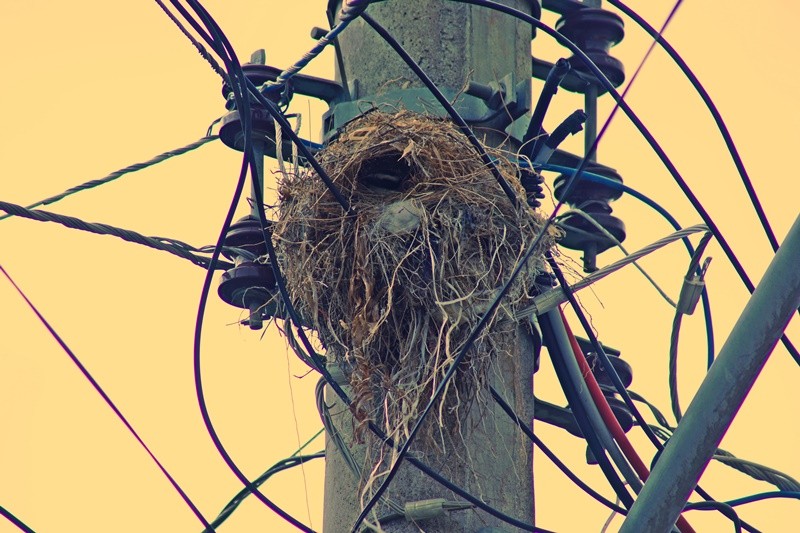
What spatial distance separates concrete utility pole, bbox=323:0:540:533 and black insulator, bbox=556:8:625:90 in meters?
0.42

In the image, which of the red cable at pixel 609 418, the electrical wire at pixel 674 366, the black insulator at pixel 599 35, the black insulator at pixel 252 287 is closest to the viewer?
the red cable at pixel 609 418

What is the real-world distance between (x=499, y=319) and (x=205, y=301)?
866 mm

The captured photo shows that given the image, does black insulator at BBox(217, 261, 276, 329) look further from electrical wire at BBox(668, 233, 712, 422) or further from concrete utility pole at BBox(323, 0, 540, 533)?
electrical wire at BBox(668, 233, 712, 422)

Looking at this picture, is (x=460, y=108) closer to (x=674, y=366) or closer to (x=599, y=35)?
(x=599, y=35)

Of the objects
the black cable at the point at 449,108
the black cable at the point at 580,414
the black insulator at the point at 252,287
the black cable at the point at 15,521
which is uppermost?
the black cable at the point at 449,108

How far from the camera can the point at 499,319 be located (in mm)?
4730

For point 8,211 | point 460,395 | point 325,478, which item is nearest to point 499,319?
point 460,395

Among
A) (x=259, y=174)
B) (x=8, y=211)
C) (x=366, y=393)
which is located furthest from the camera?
(x=259, y=174)

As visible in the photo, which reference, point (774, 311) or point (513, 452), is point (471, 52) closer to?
point (513, 452)

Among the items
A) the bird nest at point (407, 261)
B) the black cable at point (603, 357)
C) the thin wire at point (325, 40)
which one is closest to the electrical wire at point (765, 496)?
the black cable at point (603, 357)

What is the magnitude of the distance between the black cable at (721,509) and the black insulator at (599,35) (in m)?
1.72

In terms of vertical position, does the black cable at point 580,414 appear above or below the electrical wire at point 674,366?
below

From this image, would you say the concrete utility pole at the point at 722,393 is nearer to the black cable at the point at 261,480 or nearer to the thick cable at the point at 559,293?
the thick cable at the point at 559,293

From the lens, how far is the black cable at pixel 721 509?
4918 mm
